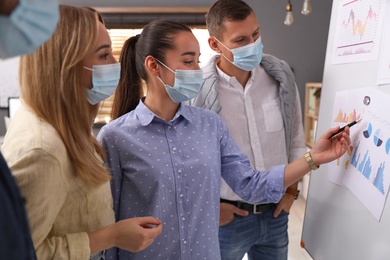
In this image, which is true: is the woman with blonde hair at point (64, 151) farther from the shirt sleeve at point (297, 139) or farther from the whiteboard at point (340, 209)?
the shirt sleeve at point (297, 139)

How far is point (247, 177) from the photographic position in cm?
137

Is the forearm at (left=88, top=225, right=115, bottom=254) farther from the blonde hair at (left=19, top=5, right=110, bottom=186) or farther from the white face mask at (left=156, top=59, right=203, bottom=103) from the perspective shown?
the white face mask at (left=156, top=59, right=203, bottom=103)

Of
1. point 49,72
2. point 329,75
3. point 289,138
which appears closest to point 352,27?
point 329,75

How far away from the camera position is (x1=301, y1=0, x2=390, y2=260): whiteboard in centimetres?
106

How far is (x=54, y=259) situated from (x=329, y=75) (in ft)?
3.42

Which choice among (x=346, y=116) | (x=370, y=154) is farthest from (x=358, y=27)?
(x=370, y=154)

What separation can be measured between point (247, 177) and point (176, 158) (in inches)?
11.5

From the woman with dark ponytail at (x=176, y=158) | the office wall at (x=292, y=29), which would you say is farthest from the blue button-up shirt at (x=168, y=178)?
the office wall at (x=292, y=29)

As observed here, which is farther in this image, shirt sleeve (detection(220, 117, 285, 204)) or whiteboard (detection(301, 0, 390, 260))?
shirt sleeve (detection(220, 117, 285, 204))

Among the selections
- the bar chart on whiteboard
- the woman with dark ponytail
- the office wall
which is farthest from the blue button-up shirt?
the office wall

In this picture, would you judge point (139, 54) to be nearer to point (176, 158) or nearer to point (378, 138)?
point (176, 158)

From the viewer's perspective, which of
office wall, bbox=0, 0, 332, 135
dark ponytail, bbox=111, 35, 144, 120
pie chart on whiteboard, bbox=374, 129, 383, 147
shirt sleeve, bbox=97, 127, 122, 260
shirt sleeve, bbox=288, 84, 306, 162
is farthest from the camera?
office wall, bbox=0, 0, 332, 135

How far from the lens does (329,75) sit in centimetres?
141

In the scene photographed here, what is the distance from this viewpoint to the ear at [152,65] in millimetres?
1290
